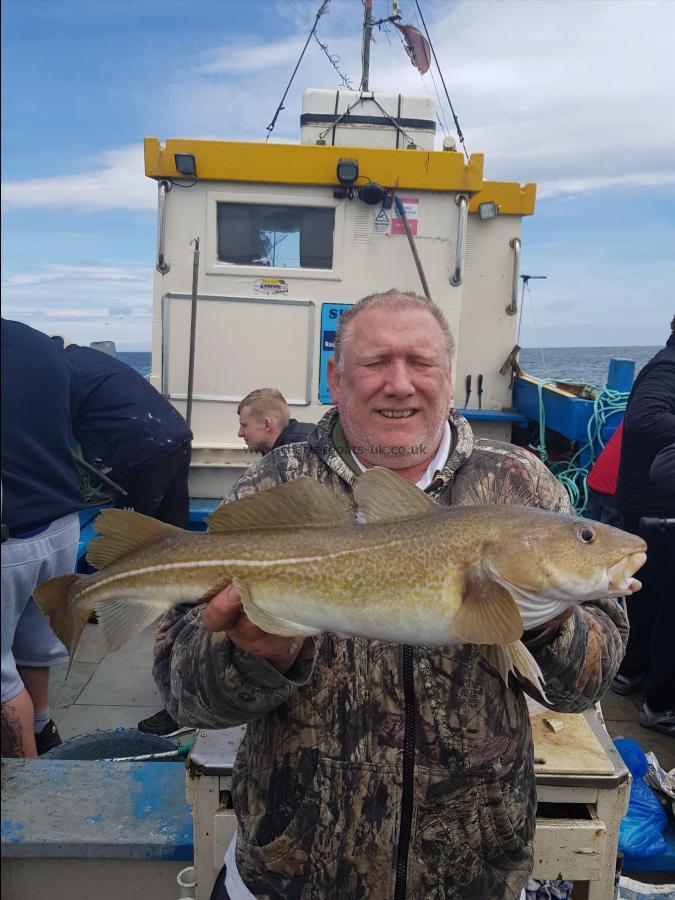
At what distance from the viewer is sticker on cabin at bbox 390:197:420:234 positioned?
7.19m

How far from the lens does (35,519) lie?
326 cm

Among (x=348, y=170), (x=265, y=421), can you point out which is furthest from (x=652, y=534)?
(x=348, y=170)

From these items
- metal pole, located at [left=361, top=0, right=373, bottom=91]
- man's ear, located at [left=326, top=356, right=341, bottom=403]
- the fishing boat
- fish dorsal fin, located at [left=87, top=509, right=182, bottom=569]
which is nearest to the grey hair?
man's ear, located at [left=326, top=356, right=341, bottom=403]

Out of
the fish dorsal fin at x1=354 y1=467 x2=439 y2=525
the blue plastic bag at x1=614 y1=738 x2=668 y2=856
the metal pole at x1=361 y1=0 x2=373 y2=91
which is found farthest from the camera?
the metal pole at x1=361 y1=0 x2=373 y2=91

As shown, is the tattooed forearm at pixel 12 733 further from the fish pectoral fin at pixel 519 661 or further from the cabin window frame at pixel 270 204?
the cabin window frame at pixel 270 204

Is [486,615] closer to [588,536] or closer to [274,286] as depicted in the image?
[588,536]

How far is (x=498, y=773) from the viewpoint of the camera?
6.44ft

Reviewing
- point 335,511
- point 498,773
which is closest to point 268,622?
point 335,511

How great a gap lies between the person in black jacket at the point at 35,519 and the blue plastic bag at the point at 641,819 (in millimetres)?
2548

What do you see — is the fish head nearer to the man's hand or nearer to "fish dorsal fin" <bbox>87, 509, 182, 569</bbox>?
the man's hand

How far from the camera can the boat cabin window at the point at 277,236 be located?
23.4 ft

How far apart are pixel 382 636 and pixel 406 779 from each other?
0.51m

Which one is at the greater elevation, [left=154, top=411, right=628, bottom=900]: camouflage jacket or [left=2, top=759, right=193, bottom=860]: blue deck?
[left=154, top=411, right=628, bottom=900]: camouflage jacket

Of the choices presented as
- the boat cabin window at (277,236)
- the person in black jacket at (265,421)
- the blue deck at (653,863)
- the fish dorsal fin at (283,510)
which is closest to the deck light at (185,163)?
the boat cabin window at (277,236)
